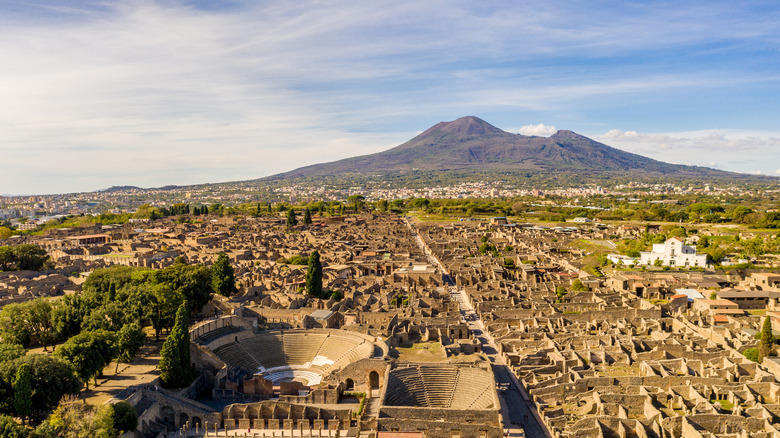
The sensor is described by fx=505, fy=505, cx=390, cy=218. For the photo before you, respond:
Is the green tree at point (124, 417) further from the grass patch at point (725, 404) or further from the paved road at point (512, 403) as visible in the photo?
the grass patch at point (725, 404)

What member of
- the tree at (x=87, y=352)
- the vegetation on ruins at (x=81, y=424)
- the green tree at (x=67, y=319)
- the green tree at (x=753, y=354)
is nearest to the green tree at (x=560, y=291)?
the green tree at (x=753, y=354)

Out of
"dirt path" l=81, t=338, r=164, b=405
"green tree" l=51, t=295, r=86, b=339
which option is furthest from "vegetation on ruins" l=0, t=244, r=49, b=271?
"dirt path" l=81, t=338, r=164, b=405

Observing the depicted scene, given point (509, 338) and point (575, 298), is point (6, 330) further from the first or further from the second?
point (575, 298)

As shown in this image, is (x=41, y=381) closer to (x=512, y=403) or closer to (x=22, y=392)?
(x=22, y=392)

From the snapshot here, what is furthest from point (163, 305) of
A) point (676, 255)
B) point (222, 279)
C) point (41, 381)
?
point (676, 255)

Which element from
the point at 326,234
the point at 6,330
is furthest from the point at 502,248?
the point at 6,330

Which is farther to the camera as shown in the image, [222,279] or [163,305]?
[222,279]
